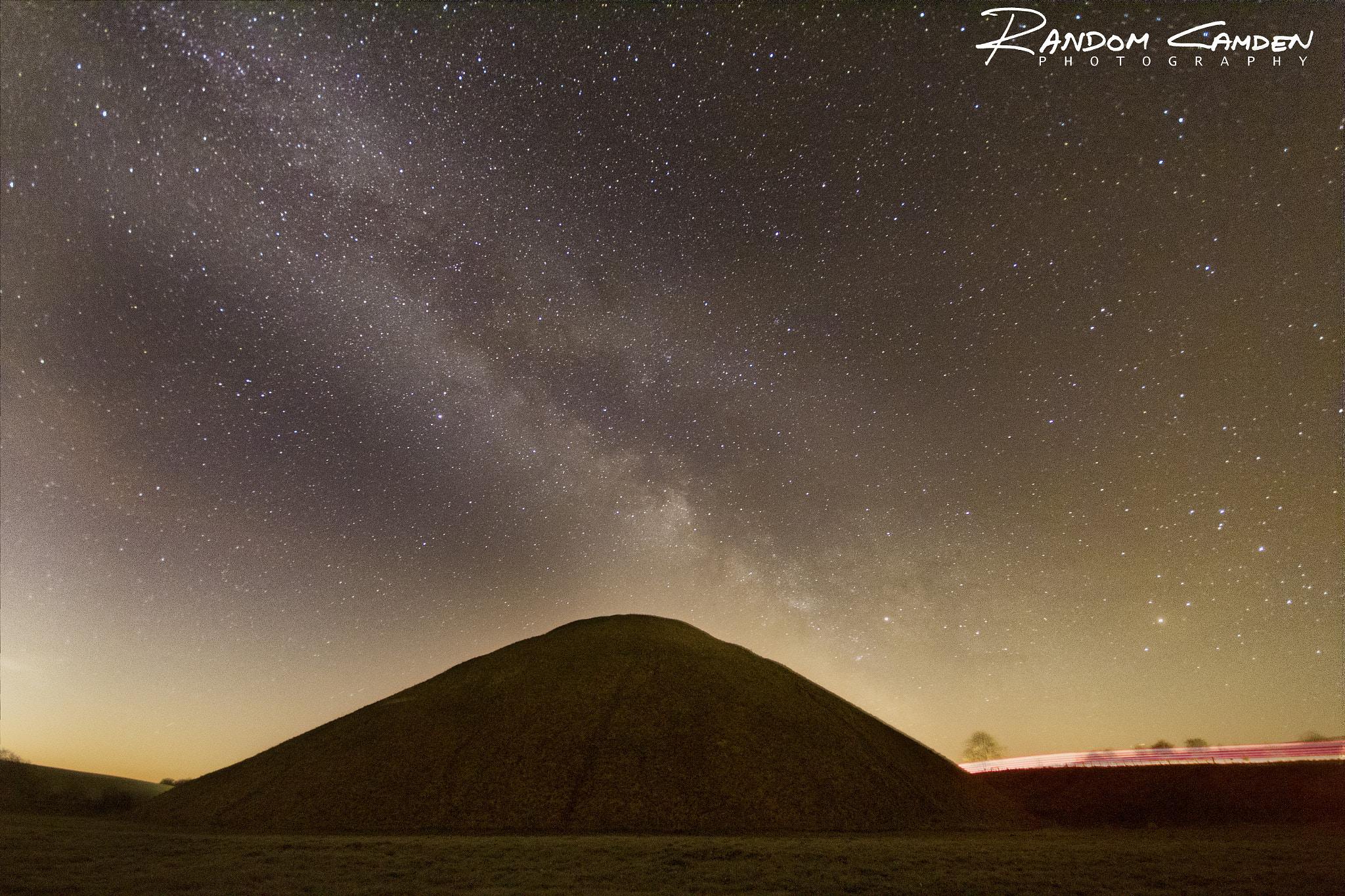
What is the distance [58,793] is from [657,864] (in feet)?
216

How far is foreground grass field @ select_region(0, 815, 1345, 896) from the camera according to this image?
1748 centimetres

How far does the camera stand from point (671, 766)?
3272 cm

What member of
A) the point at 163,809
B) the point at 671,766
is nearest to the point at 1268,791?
the point at 671,766

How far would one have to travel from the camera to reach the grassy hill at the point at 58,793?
40688 millimetres

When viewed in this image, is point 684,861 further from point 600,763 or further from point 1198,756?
point 1198,756

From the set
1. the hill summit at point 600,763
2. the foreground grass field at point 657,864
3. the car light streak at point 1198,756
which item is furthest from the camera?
the car light streak at point 1198,756

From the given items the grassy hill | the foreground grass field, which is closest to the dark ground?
the foreground grass field

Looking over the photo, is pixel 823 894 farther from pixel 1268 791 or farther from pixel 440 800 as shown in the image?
pixel 1268 791

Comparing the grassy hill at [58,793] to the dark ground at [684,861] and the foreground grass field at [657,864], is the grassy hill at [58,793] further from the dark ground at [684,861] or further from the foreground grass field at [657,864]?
the foreground grass field at [657,864]

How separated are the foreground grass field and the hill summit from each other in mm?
3422

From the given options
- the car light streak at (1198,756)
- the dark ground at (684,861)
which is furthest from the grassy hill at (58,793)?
the car light streak at (1198,756)

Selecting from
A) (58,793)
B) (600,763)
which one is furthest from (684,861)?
(58,793)

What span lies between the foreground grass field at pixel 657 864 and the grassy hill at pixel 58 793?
18.2 m

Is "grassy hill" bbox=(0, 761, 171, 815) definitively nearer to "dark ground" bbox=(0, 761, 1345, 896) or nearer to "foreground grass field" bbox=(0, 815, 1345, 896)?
"dark ground" bbox=(0, 761, 1345, 896)
